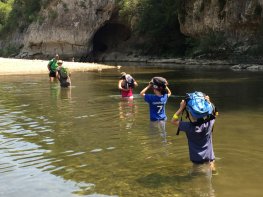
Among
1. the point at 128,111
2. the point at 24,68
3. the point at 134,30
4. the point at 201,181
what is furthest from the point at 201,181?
the point at 134,30

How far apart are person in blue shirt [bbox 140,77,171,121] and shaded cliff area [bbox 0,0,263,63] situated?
3266 centimetres

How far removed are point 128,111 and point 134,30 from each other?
1882 inches

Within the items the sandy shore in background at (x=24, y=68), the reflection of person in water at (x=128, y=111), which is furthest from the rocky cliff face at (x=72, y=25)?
the reflection of person in water at (x=128, y=111)

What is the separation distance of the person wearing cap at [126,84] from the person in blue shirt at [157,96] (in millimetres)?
3929

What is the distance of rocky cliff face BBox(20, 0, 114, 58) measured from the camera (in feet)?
214

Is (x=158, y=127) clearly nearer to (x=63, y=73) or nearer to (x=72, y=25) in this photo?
(x=63, y=73)

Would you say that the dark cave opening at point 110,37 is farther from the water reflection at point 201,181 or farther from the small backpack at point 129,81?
the water reflection at point 201,181

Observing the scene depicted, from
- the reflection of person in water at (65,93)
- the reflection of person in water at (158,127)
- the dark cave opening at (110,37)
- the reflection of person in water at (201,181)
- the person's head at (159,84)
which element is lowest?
the reflection of person in water at (201,181)

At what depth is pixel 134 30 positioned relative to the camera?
6175cm

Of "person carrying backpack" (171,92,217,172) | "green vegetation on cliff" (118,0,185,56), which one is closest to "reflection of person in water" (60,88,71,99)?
"person carrying backpack" (171,92,217,172)

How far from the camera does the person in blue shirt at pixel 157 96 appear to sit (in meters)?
9.77

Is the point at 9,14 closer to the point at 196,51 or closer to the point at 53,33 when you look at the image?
the point at 53,33

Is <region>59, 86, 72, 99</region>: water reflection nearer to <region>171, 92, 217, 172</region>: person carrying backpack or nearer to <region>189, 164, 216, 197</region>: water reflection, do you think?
<region>189, 164, 216, 197</region>: water reflection

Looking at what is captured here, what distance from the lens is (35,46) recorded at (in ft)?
221
